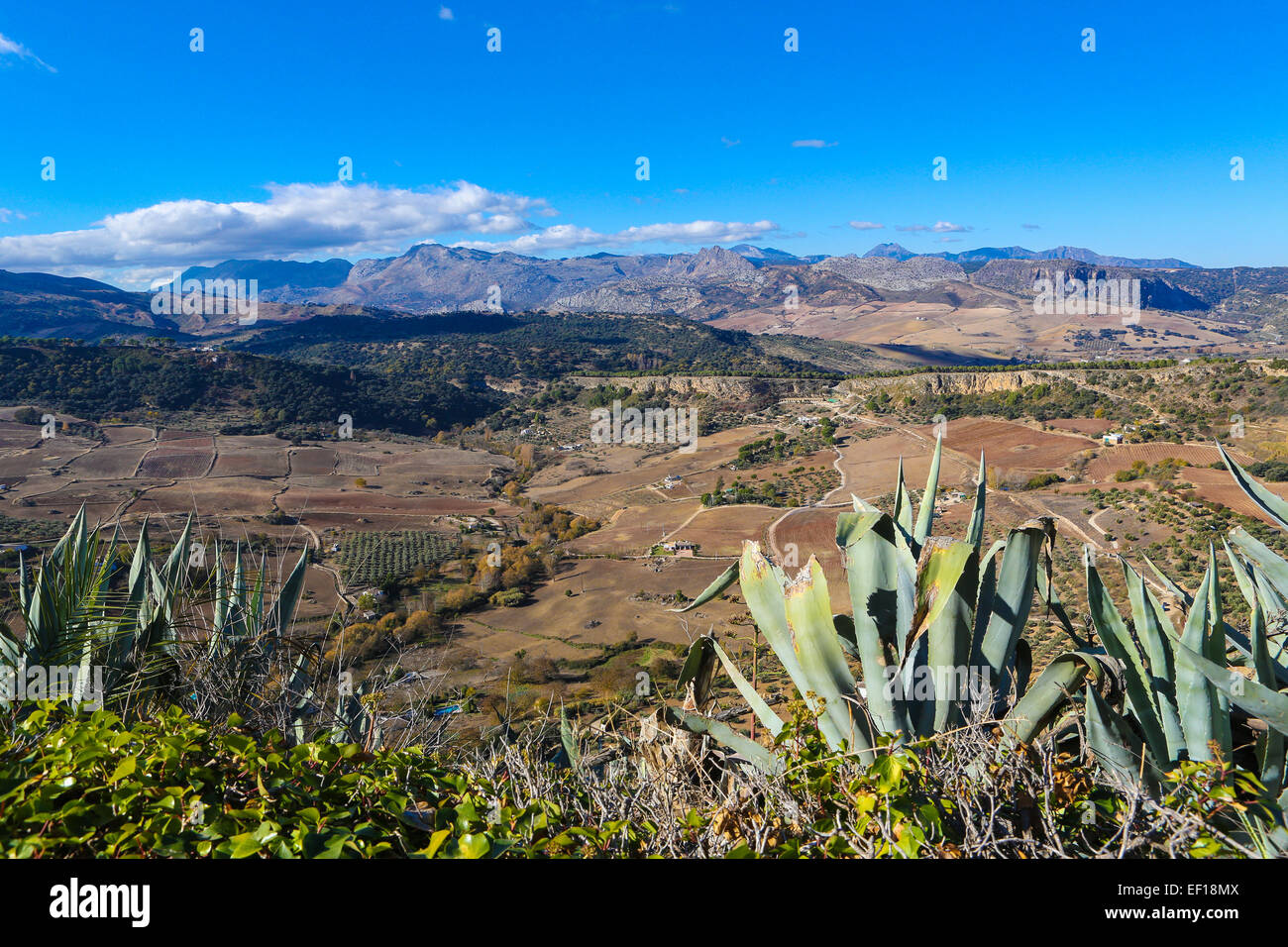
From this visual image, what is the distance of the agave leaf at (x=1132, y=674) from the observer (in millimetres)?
2578

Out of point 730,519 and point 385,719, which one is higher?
point 385,719

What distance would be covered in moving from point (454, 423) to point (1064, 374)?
63.6 m

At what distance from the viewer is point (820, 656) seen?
2.65 metres

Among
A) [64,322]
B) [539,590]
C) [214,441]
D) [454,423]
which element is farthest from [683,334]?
[64,322]

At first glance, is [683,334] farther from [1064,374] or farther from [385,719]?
[385,719]

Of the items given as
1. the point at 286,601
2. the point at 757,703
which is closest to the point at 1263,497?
the point at 757,703

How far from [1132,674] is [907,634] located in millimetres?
837

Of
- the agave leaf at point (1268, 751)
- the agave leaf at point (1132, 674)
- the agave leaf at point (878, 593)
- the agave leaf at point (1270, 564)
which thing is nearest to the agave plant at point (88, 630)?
the agave leaf at point (878, 593)

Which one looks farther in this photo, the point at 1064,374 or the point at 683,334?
the point at 683,334

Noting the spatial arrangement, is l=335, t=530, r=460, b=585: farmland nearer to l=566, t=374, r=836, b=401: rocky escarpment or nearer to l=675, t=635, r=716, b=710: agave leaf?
l=675, t=635, r=716, b=710: agave leaf

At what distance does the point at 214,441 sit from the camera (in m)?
62.8

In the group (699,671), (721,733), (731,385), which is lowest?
(721,733)

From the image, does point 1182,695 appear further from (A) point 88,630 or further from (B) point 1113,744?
(A) point 88,630
